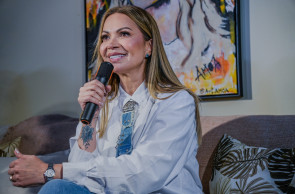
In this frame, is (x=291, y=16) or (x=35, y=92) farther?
(x=35, y=92)

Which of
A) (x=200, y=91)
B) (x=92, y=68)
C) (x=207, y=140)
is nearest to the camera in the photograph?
(x=207, y=140)

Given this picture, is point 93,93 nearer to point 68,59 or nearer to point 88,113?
point 88,113

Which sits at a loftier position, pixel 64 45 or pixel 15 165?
pixel 64 45

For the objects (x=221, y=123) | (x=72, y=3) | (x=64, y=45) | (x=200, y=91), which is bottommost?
(x=221, y=123)

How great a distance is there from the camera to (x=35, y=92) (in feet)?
8.83

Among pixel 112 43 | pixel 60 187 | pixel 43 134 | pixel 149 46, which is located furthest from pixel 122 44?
pixel 43 134

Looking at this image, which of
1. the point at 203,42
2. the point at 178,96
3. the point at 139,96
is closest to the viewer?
the point at 178,96

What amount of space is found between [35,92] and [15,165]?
5.86ft

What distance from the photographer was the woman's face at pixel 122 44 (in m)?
1.33

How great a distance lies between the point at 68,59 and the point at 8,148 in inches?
34.4

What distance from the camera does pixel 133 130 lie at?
1.24 meters

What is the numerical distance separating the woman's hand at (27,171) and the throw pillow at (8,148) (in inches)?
44.2

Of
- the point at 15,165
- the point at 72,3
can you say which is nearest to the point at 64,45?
the point at 72,3

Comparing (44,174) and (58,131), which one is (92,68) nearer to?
(58,131)
